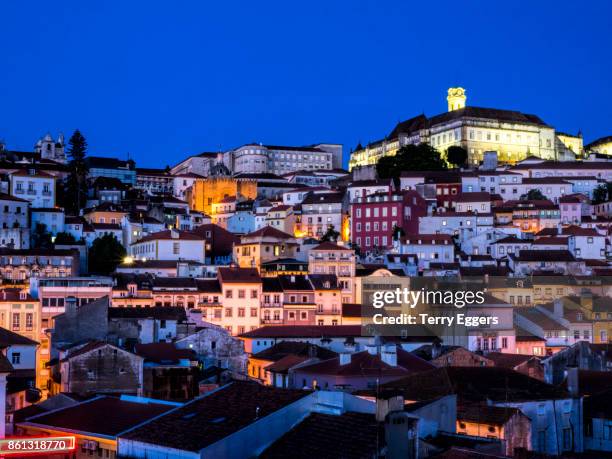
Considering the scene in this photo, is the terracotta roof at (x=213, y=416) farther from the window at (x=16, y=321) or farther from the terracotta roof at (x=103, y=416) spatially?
the window at (x=16, y=321)

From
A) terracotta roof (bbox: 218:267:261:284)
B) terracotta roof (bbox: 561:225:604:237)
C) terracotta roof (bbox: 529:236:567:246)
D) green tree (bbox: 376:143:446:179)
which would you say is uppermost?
green tree (bbox: 376:143:446:179)

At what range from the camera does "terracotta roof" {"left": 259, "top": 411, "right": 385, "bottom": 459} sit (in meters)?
21.9

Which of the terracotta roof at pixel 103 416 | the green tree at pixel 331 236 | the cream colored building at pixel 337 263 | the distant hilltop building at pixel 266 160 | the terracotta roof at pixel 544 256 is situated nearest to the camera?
the terracotta roof at pixel 103 416

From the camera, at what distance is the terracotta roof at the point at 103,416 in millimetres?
28297

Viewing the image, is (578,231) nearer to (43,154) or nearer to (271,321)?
(271,321)

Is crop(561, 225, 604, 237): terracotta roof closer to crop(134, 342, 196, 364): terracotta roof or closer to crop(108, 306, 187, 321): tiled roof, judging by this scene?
crop(108, 306, 187, 321): tiled roof

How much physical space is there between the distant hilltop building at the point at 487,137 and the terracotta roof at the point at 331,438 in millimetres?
116862

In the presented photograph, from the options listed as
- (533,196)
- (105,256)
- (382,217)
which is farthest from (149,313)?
(533,196)

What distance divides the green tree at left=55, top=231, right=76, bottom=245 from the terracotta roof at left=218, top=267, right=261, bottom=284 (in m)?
21.2

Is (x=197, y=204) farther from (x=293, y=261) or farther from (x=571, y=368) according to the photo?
(x=571, y=368)

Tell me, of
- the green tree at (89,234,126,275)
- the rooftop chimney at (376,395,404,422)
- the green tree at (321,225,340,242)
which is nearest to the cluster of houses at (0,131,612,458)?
Answer: the rooftop chimney at (376,395,404,422)

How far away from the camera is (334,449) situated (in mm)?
22078

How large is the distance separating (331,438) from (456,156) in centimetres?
11342

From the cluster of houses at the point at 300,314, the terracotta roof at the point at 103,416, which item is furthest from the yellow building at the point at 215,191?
the terracotta roof at the point at 103,416
